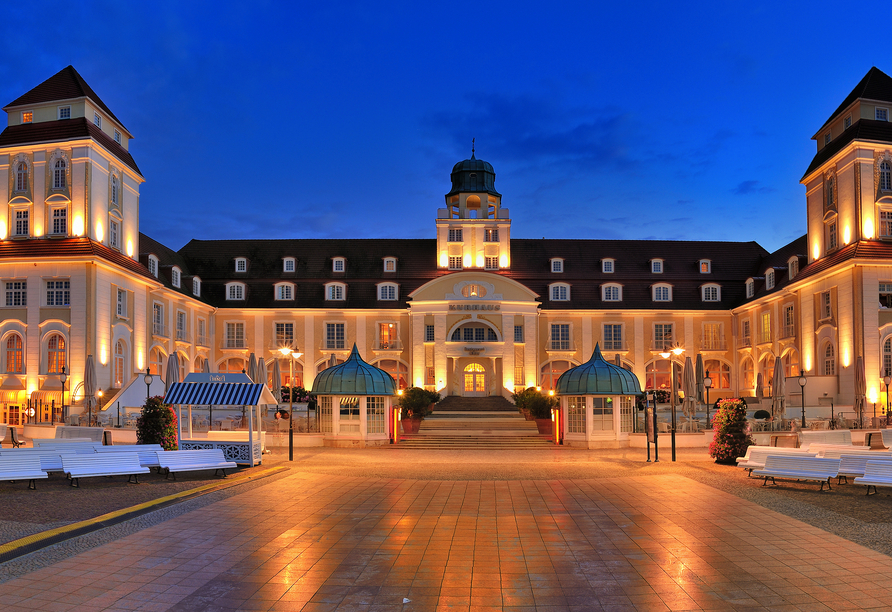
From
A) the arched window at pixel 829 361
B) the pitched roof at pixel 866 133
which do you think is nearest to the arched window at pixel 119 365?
the arched window at pixel 829 361

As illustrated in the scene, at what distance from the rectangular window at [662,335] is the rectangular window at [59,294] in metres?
37.8

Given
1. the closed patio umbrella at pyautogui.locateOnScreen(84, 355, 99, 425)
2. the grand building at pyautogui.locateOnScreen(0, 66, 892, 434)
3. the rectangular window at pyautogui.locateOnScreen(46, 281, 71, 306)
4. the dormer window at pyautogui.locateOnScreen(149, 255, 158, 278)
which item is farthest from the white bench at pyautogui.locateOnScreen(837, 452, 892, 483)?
the dormer window at pyautogui.locateOnScreen(149, 255, 158, 278)

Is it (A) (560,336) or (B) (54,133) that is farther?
(A) (560,336)

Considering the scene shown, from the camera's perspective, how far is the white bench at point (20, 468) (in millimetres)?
15336

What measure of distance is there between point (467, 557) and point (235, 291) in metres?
45.8

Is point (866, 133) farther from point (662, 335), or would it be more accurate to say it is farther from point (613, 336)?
point (613, 336)

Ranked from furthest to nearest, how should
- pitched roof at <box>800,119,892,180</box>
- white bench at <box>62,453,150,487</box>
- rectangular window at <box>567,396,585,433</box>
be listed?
pitched roof at <box>800,119,892,180</box> < rectangular window at <box>567,396,585,433</box> < white bench at <box>62,453,150,487</box>

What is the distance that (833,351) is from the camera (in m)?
37.8

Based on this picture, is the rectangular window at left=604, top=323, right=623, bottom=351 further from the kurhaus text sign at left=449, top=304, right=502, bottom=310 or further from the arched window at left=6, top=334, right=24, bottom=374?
the arched window at left=6, top=334, right=24, bottom=374

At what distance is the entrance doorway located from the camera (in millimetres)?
50084

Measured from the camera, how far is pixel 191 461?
1841cm

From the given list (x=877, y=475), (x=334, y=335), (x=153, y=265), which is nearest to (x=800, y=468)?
(x=877, y=475)

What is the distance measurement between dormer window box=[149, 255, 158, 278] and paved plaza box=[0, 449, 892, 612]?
30.6 m

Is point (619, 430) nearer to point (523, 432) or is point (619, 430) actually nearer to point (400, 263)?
point (523, 432)
